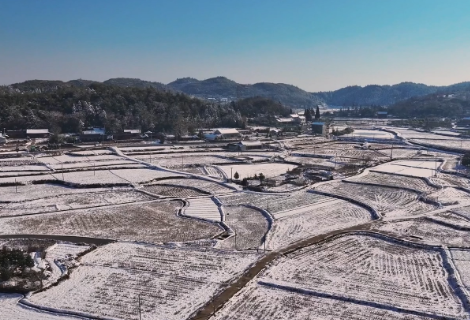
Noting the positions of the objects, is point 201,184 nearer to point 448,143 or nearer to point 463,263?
point 463,263

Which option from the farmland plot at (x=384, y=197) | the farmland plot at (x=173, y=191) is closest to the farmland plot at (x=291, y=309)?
the farmland plot at (x=384, y=197)

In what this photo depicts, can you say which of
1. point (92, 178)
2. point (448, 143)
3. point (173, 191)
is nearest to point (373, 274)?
point (173, 191)

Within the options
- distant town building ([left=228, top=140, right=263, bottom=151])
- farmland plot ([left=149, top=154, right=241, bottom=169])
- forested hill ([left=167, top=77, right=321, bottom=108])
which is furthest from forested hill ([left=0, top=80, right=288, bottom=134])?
forested hill ([left=167, top=77, right=321, bottom=108])

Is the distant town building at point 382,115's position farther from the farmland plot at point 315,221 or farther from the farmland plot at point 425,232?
the farmland plot at point 425,232

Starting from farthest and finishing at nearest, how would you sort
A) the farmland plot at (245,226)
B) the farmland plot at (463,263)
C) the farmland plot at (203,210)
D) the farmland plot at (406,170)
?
the farmland plot at (406,170), the farmland plot at (203,210), the farmland plot at (245,226), the farmland plot at (463,263)

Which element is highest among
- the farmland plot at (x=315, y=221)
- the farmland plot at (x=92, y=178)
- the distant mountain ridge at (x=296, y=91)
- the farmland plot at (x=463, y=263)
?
the distant mountain ridge at (x=296, y=91)

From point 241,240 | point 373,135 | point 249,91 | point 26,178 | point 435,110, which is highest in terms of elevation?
point 249,91

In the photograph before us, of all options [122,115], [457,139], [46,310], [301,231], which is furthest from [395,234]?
[122,115]

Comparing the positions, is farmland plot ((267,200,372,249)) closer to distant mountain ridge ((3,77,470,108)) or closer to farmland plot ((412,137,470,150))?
farmland plot ((412,137,470,150))
